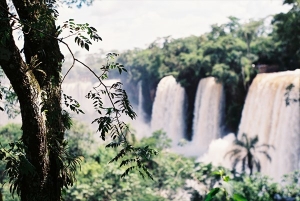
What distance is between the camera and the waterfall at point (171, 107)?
17.4 meters

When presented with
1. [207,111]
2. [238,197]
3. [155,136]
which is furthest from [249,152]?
[238,197]

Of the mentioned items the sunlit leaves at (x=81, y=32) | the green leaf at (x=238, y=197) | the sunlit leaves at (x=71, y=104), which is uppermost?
the sunlit leaves at (x=81, y=32)

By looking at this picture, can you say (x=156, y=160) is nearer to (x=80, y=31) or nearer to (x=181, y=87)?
(x=181, y=87)

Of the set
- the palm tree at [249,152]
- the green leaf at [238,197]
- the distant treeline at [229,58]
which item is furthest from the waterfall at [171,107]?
the green leaf at [238,197]

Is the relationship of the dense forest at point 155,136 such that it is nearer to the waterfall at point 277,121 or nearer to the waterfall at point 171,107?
the waterfall at point 171,107

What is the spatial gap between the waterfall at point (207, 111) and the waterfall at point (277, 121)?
243cm

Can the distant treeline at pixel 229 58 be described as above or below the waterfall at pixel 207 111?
above

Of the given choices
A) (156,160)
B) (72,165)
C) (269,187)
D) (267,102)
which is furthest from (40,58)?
(267,102)

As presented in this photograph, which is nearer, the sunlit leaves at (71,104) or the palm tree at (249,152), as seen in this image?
the sunlit leaves at (71,104)

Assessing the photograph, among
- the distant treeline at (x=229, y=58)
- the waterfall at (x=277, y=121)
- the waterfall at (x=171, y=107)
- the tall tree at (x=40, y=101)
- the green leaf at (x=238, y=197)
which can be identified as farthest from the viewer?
the waterfall at (x=171, y=107)

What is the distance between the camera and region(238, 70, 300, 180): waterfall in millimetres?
10672

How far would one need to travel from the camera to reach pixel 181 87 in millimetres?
17156

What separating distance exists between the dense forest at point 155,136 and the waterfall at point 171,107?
0.33m

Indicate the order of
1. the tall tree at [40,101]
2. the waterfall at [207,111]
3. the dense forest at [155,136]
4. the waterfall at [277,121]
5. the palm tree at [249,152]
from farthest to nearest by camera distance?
1. the waterfall at [207,111]
2. the palm tree at [249,152]
3. the waterfall at [277,121]
4. the dense forest at [155,136]
5. the tall tree at [40,101]
